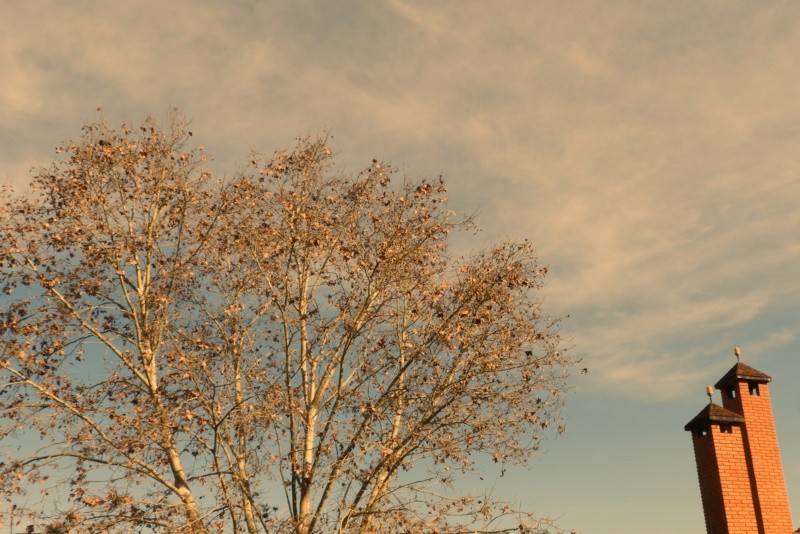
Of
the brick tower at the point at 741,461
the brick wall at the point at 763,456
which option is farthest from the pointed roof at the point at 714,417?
the brick wall at the point at 763,456

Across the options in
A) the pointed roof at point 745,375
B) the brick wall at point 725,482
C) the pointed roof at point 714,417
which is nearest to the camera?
the brick wall at point 725,482

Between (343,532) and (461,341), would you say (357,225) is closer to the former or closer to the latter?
(461,341)

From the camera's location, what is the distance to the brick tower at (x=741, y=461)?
1498 centimetres

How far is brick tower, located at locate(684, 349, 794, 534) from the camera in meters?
15.0

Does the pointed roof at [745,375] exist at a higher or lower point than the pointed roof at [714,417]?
higher

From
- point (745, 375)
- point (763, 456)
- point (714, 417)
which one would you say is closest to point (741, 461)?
point (763, 456)

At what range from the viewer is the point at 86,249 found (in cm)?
1634

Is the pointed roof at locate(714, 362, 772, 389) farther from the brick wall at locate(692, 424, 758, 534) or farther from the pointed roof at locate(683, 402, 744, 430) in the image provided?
the brick wall at locate(692, 424, 758, 534)

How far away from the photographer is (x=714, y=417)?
51.8ft

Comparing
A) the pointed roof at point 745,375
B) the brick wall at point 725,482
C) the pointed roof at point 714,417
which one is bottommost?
the brick wall at point 725,482

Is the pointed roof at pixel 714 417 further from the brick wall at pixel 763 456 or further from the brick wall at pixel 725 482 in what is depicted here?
the brick wall at pixel 763 456

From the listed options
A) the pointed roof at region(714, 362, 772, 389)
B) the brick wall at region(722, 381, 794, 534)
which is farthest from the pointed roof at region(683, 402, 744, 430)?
the pointed roof at region(714, 362, 772, 389)

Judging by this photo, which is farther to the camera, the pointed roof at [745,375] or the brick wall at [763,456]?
the pointed roof at [745,375]

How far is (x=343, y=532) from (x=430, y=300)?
531cm
